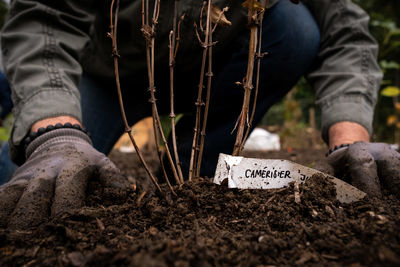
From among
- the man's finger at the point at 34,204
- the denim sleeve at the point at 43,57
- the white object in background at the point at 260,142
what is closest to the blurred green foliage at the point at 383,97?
the white object in background at the point at 260,142

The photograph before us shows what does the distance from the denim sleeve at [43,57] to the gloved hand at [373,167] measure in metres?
1.20

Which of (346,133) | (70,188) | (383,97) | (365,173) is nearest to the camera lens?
(70,188)

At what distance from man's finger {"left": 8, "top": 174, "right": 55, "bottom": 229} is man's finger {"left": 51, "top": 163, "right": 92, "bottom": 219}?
0.09ft

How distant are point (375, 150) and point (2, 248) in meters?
1.33

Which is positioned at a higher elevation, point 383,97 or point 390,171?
point 383,97

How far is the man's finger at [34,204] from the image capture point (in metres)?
0.97

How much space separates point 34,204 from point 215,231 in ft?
1.85

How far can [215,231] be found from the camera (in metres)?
0.94

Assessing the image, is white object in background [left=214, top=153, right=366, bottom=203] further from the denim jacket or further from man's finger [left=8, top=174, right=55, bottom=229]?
Answer: the denim jacket

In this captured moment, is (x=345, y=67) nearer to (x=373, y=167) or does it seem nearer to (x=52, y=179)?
(x=373, y=167)

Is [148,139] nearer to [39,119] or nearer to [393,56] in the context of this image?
[39,119]

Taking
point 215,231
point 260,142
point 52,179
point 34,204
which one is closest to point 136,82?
point 52,179

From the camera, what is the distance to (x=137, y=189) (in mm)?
1229

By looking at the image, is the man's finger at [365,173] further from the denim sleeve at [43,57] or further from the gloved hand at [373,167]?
the denim sleeve at [43,57]
